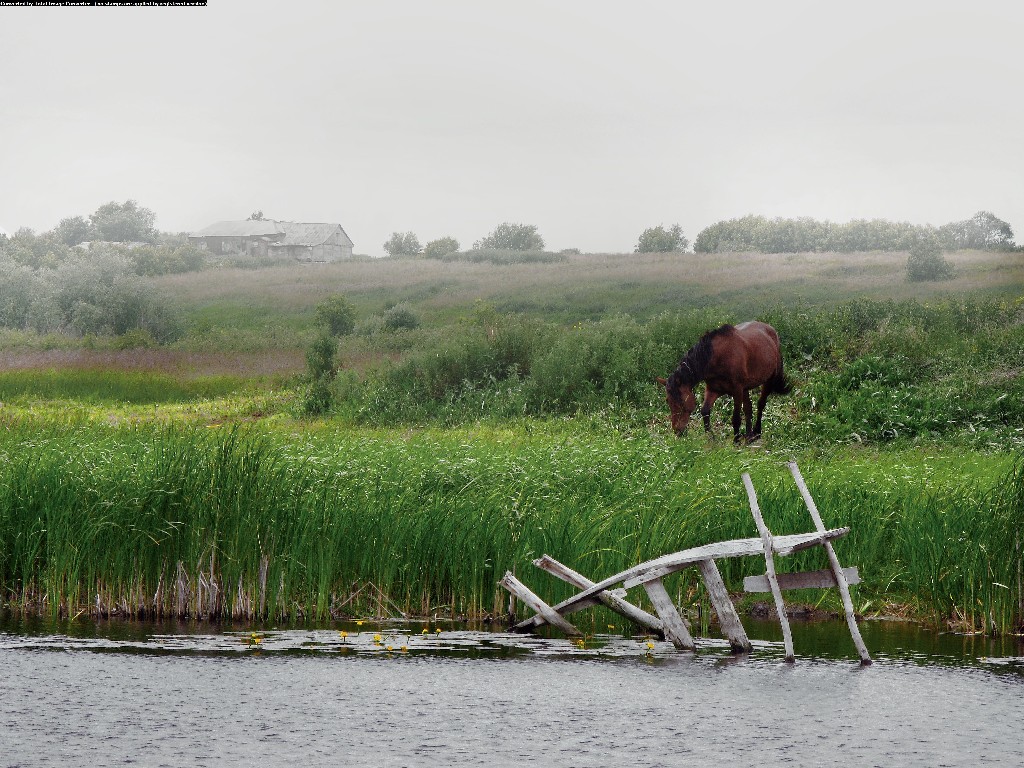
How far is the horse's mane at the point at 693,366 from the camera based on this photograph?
80.9ft

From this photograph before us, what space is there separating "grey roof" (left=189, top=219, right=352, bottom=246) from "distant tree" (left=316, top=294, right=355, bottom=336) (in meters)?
16.4

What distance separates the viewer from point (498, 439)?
78.2 ft

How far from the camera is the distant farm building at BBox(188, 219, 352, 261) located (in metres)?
55.2

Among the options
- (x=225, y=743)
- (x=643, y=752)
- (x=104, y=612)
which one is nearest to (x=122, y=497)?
(x=104, y=612)

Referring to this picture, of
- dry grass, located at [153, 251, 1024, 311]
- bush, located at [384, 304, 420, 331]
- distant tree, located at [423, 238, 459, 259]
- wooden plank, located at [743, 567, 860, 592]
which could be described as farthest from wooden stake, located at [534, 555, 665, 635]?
distant tree, located at [423, 238, 459, 259]

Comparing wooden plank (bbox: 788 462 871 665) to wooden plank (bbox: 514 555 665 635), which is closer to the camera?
wooden plank (bbox: 788 462 871 665)

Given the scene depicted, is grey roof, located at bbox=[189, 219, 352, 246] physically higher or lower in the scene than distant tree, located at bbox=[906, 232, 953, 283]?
higher

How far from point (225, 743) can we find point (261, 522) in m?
4.00

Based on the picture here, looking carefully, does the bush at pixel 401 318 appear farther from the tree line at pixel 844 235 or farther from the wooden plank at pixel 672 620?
the wooden plank at pixel 672 620

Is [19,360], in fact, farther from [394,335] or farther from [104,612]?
[104,612]

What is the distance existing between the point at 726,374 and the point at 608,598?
14545mm

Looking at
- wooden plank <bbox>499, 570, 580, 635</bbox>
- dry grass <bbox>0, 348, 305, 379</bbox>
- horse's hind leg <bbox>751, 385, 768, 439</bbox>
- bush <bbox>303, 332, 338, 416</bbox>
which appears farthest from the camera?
dry grass <bbox>0, 348, 305, 379</bbox>

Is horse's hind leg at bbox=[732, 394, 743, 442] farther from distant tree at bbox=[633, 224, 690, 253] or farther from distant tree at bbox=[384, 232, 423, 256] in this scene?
distant tree at bbox=[384, 232, 423, 256]

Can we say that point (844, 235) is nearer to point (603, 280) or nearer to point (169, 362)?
point (603, 280)
